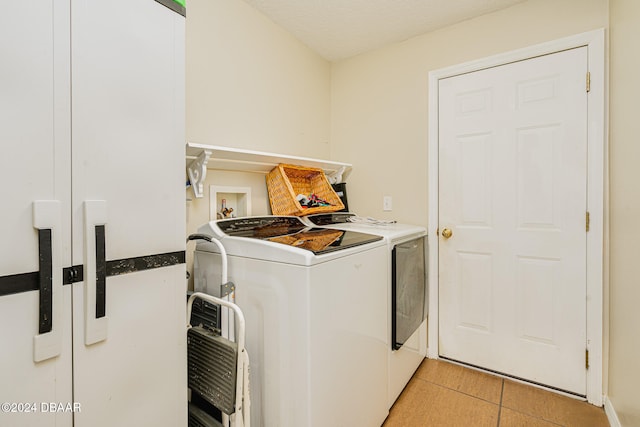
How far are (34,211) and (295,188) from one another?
1659 mm

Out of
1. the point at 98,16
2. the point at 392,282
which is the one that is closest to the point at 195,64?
the point at 98,16

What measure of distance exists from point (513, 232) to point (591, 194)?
46 centimetres

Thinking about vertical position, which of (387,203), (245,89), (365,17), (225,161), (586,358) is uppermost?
(365,17)

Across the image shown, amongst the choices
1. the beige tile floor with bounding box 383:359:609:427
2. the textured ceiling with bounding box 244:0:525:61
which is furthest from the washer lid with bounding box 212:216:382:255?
the textured ceiling with bounding box 244:0:525:61

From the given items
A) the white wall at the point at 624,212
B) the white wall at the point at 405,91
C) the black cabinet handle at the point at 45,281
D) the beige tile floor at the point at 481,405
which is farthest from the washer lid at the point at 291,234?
the white wall at the point at 624,212

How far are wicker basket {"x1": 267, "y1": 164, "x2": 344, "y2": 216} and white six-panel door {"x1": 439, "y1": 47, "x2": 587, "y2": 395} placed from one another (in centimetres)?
89

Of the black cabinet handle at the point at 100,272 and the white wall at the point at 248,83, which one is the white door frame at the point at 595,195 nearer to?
the white wall at the point at 248,83

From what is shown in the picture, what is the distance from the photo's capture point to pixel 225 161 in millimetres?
1760

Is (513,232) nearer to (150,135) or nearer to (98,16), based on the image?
(150,135)

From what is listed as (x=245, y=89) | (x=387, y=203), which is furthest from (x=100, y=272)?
(x=387, y=203)

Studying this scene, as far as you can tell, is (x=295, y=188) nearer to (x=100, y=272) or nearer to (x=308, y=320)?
(x=308, y=320)

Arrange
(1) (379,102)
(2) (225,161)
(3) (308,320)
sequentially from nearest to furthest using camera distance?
(3) (308,320) < (2) (225,161) < (1) (379,102)

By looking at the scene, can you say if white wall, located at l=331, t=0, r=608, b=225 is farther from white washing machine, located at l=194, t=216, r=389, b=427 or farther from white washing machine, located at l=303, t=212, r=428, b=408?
white washing machine, located at l=194, t=216, r=389, b=427

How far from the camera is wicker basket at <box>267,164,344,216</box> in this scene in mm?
2020
